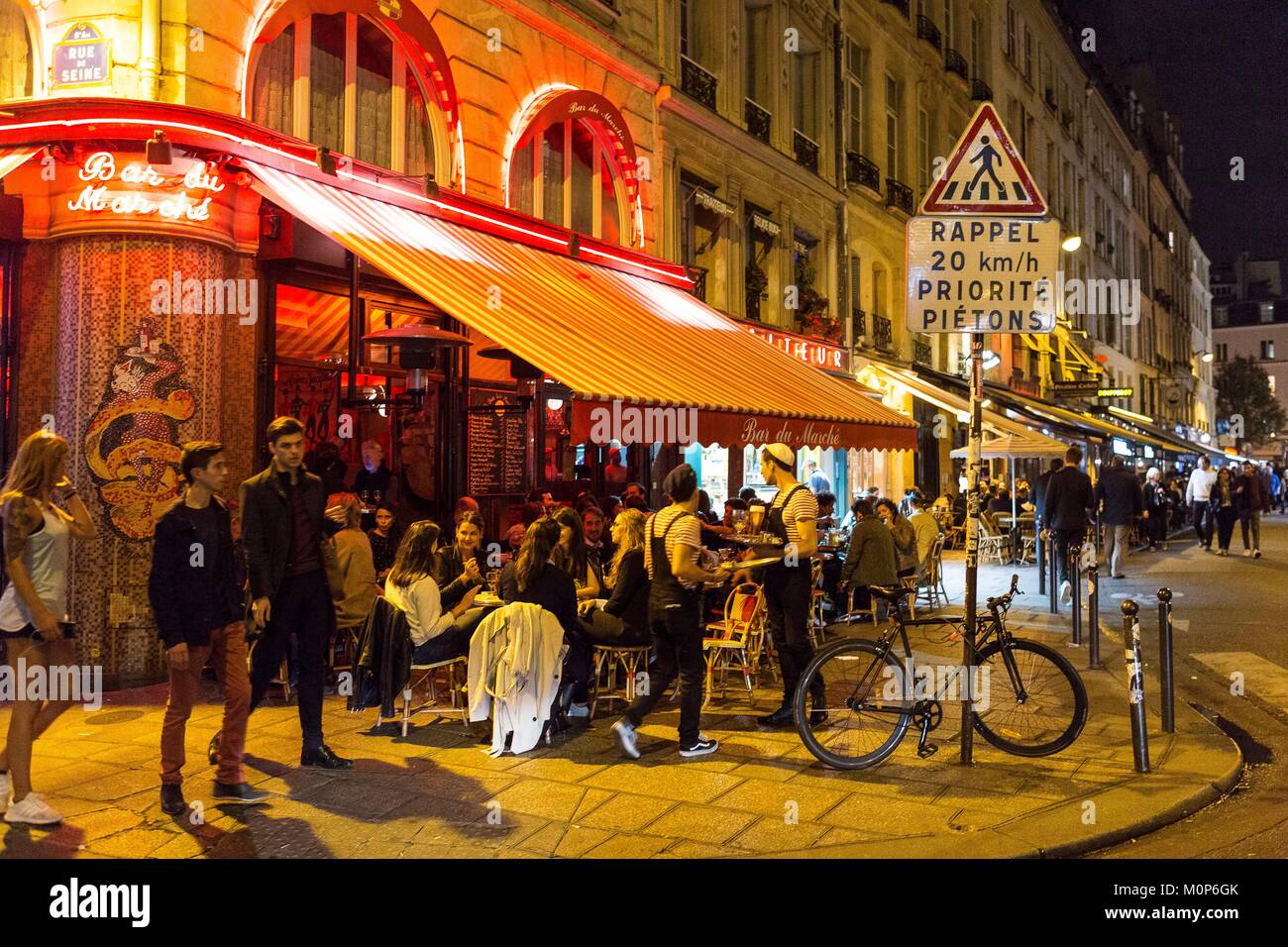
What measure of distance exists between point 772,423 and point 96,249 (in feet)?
17.2

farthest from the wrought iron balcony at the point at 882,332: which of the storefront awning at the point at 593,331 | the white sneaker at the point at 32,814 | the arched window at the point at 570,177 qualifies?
the white sneaker at the point at 32,814

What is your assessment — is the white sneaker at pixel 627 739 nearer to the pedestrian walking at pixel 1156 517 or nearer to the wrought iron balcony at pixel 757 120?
the wrought iron balcony at pixel 757 120

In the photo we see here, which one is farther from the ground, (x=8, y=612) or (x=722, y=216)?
(x=722, y=216)

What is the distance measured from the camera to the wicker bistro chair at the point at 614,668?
6.97m

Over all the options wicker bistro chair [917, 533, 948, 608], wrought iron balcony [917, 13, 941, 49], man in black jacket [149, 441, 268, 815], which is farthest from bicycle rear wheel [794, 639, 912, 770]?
wrought iron balcony [917, 13, 941, 49]

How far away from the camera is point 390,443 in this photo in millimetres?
10336

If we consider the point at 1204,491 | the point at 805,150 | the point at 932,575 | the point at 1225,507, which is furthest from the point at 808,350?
the point at 1204,491

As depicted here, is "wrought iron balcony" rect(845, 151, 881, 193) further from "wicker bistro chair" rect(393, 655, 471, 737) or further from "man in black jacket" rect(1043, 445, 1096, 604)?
"wicker bistro chair" rect(393, 655, 471, 737)

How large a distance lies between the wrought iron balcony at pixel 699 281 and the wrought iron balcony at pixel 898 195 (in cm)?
728

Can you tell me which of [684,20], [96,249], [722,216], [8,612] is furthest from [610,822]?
[684,20]

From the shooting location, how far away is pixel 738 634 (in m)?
7.95

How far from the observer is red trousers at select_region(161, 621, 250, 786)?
16.6ft

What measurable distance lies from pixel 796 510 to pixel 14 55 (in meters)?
6.53
